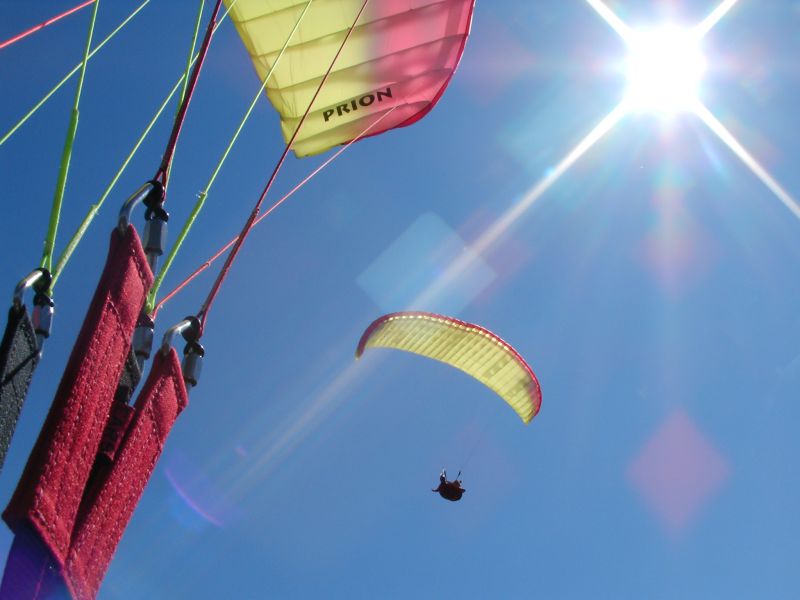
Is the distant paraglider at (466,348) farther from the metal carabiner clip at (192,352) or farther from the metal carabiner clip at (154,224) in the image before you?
the metal carabiner clip at (154,224)

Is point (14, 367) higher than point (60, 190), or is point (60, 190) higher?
point (60, 190)

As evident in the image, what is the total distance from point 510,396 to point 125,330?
1154 centimetres

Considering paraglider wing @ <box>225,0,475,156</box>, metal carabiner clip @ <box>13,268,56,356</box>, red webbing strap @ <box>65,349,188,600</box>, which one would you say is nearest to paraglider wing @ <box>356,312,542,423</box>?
paraglider wing @ <box>225,0,475,156</box>

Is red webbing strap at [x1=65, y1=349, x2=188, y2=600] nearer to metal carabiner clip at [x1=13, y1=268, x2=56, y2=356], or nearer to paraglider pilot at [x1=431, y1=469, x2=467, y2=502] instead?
metal carabiner clip at [x1=13, y1=268, x2=56, y2=356]

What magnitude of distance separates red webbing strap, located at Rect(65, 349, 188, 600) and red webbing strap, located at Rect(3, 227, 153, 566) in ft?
0.29

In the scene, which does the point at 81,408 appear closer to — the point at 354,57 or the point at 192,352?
the point at 192,352

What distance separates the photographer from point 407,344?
1323cm

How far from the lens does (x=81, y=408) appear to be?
235cm

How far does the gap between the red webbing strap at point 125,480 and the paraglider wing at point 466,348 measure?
370 inches

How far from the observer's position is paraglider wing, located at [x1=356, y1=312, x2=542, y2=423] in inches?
493

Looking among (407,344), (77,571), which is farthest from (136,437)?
(407,344)

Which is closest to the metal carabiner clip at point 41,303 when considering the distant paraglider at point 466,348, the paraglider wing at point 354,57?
the paraglider wing at point 354,57

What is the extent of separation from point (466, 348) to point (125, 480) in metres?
10.7

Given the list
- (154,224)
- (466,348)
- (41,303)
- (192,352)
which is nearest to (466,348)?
(466,348)
